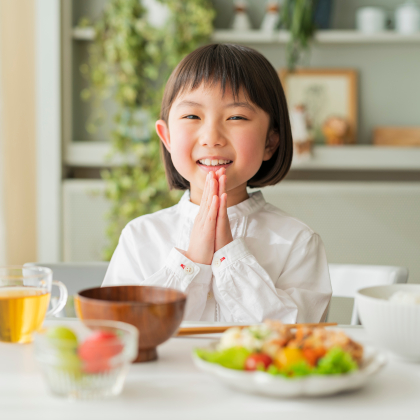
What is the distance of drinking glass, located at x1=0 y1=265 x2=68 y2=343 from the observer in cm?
71

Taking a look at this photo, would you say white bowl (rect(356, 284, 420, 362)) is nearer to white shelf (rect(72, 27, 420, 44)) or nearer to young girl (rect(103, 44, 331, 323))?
young girl (rect(103, 44, 331, 323))

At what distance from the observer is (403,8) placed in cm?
297

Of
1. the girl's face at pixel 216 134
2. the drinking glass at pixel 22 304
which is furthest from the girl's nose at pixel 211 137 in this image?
the drinking glass at pixel 22 304

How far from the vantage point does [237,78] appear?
1.16 m

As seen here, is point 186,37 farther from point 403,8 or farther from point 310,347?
point 310,347

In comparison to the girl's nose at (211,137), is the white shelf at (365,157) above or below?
below

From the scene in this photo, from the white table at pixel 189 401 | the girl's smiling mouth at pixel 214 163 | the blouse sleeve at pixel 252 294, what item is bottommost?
the blouse sleeve at pixel 252 294

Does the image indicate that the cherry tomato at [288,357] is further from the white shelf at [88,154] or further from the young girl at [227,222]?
the white shelf at [88,154]

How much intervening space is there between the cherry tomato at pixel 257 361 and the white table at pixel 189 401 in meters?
0.03

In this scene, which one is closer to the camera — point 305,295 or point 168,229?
point 305,295

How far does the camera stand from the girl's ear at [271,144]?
4.24 feet

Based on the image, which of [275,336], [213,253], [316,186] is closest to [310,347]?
[275,336]

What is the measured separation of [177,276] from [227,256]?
0.10 metres

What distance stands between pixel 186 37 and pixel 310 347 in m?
2.65
